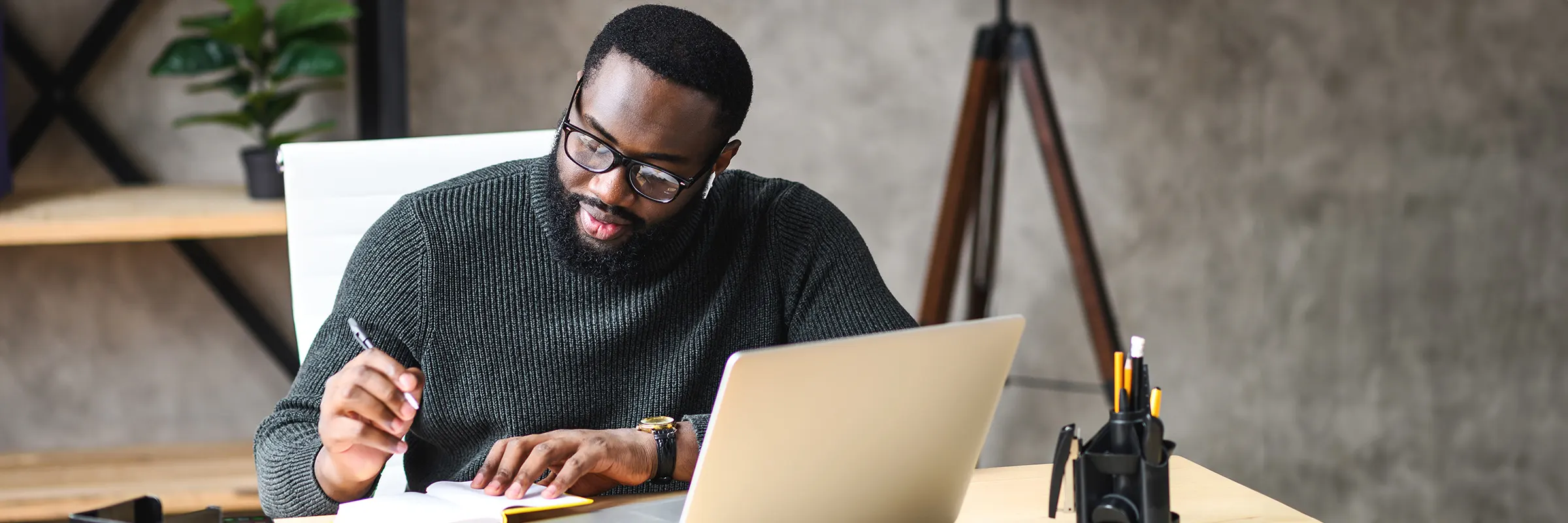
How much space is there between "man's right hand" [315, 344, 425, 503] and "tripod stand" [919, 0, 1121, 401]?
3.92 ft

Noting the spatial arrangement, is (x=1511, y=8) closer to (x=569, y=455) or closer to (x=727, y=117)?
(x=727, y=117)

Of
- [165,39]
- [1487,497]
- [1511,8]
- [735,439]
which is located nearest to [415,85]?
[165,39]

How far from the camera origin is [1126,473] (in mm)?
946

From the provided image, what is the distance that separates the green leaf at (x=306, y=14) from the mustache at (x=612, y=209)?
860 mm

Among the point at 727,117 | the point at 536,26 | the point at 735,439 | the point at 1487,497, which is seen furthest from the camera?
the point at 1487,497

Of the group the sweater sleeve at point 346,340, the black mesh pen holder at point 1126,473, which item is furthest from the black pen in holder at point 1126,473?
the sweater sleeve at point 346,340

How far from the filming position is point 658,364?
1.35 meters

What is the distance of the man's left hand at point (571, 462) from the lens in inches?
40.3

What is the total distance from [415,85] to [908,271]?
1021 millimetres

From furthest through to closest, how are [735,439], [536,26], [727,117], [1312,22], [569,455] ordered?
[1312,22] < [536,26] < [727,117] < [569,455] < [735,439]

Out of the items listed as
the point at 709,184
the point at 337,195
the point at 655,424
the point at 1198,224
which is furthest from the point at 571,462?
the point at 1198,224

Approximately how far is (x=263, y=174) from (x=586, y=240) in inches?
36.9

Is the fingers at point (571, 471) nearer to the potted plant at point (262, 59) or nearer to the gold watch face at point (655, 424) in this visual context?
the gold watch face at point (655, 424)

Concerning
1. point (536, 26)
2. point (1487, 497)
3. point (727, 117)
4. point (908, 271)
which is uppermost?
point (536, 26)
